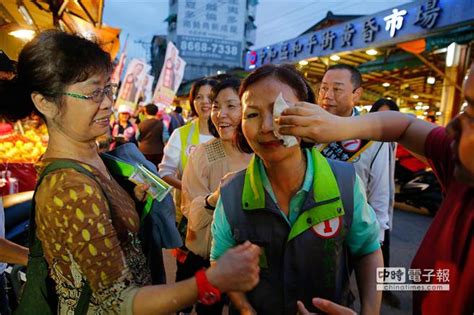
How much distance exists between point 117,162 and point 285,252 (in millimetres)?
887

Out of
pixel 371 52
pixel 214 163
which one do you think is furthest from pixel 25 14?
pixel 371 52

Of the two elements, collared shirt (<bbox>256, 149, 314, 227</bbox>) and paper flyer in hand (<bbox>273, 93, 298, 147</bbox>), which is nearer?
paper flyer in hand (<bbox>273, 93, 298, 147</bbox>)

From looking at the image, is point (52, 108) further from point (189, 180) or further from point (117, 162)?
point (189, 180)

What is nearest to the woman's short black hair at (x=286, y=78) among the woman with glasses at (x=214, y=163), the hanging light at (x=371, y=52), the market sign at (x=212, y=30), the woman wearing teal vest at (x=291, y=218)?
the woman wearing teal vest at (x=291, y=218)

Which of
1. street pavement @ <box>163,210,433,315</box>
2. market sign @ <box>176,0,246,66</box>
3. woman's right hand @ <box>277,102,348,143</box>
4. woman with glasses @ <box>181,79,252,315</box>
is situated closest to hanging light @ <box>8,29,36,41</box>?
woman with glasses @ <box>181,79,252,315</box>

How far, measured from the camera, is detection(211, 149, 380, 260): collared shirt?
4.51 ft

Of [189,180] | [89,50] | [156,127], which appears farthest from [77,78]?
[156,127]

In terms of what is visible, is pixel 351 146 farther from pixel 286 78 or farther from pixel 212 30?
pixel 212 30

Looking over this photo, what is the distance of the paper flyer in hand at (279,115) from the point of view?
114 centimetres

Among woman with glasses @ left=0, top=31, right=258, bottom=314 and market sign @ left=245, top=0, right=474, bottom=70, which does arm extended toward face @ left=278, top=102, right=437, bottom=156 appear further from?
market sign @ left=245, top=0, right=474, bottom=70

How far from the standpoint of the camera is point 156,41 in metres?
51.8

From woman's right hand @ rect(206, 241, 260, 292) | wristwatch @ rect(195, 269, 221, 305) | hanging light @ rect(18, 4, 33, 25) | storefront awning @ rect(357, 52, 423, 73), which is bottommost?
wristwatch @ rect(195, 269, 221, 305)

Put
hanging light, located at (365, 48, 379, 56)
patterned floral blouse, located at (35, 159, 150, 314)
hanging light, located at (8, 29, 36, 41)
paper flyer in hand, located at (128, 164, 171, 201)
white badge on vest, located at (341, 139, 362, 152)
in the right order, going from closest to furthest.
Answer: patterned floral blouse, located at (35, 159, 150, 314), paper flyer in hand, located at (128, 164, 171, 201), white badge on vest, located at (341, 139, 362, 152), hanging light, located at (8, 29, 36, 41), hanging light, located at (365, 48, 379, 56)

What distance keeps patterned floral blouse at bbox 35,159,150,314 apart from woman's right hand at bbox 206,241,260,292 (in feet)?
0.97
